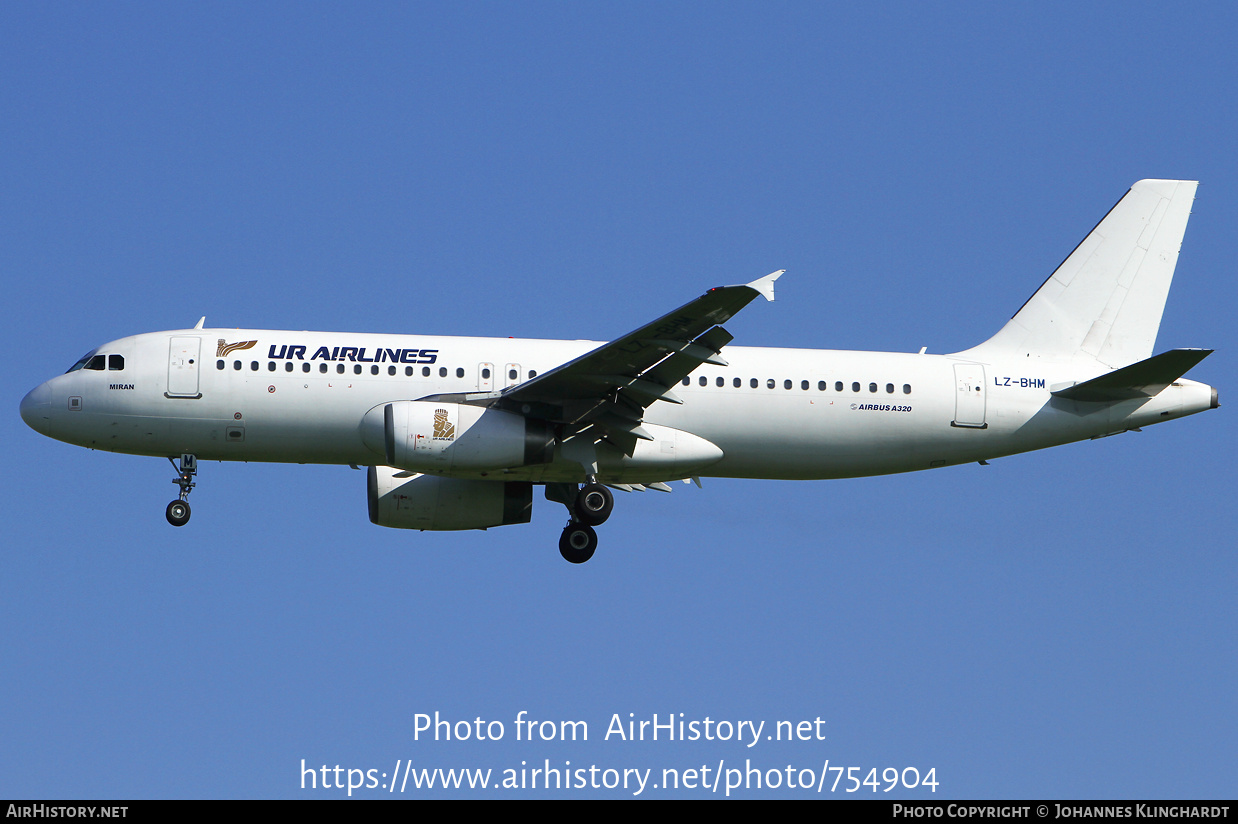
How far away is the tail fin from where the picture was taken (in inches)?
1230

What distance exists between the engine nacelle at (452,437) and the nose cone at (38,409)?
22.7 feet

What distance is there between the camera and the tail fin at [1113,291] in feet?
103

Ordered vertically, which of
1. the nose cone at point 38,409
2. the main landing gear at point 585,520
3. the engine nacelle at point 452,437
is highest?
the nose cone at point 38,409

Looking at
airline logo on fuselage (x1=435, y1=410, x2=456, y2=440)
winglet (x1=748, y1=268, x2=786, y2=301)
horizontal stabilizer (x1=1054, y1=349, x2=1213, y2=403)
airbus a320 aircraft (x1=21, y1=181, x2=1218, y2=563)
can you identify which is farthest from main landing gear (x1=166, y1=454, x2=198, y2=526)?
horizontal stabilizer (x1=1054, y1=349, x2=1213, y2=403)

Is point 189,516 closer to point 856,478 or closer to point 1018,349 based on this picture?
point 856,478

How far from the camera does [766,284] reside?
23.8 meters

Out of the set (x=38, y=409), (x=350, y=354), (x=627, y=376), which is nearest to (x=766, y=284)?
(x=627, y=376)

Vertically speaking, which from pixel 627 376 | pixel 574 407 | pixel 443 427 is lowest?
pixel 443 427

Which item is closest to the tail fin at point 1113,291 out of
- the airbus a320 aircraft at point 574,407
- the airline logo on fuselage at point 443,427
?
the airbus a320 aircraft at point 574,407

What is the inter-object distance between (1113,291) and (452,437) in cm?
1555

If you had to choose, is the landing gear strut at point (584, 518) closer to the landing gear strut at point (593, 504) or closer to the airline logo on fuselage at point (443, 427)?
the landing gear strut at point (593, 504)

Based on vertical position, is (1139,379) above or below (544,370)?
below

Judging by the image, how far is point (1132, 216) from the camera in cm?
3219

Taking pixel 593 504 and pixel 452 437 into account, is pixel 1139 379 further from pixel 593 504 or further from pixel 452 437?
pixel 452 437
